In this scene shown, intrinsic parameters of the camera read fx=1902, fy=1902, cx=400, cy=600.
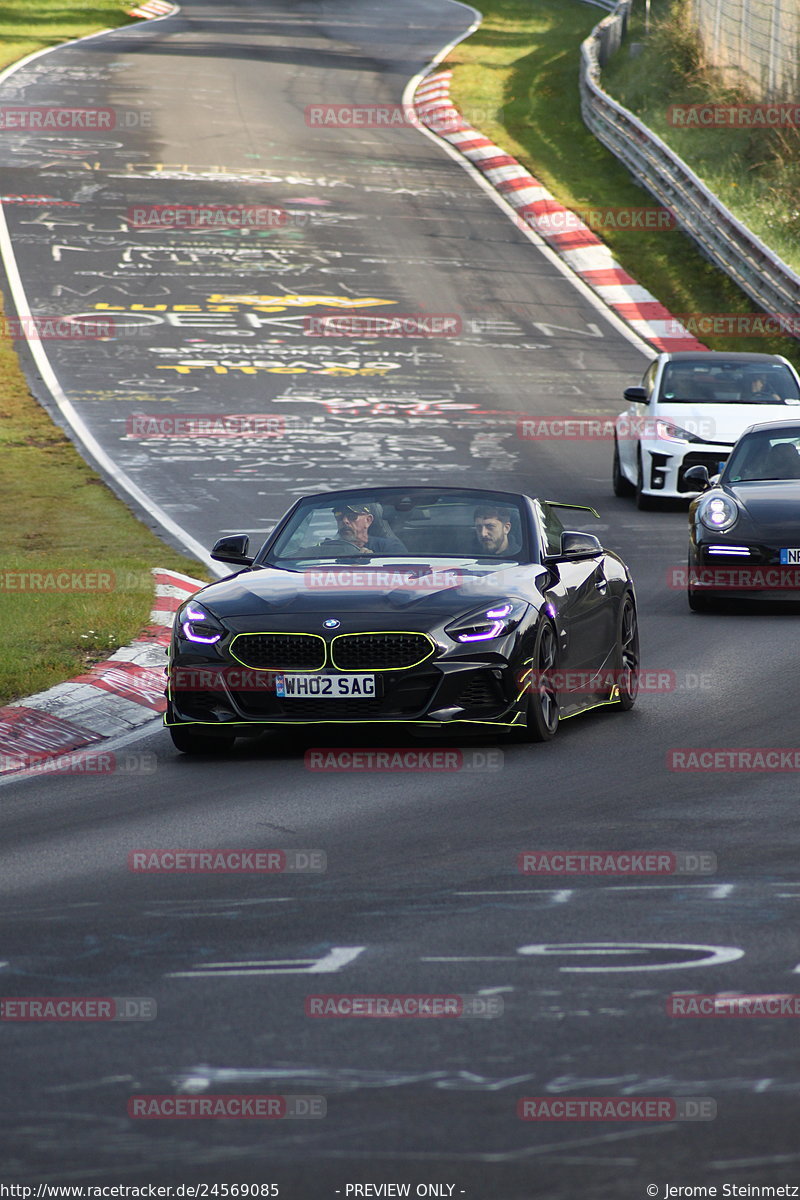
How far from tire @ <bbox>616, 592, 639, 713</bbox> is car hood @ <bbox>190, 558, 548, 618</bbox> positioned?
0.99m

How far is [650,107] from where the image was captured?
44.0 m

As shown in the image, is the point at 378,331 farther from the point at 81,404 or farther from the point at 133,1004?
the point at 133,1004

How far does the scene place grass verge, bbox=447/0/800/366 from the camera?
3328 centimetres

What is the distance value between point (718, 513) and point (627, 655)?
4.27 m

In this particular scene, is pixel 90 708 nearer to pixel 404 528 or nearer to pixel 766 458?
pixel 404 528

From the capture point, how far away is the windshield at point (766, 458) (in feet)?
51.9

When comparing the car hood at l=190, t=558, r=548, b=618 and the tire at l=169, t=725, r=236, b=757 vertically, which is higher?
the car hood at l=190, t=558, r=548, b=618

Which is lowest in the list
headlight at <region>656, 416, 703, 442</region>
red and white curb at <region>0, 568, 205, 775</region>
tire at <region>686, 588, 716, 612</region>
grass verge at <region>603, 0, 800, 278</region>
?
grass verge at <region>603, 0, 800, 278</region>

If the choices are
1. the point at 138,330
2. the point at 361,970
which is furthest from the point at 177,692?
the point at 138,330

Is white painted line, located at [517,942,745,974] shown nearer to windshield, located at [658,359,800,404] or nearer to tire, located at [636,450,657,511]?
tire, located at [636,450,657,511]

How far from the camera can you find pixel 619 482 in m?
20.9

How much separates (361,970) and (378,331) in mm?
26095

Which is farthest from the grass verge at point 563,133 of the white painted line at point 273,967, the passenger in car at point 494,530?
the white painted line at point 273,967

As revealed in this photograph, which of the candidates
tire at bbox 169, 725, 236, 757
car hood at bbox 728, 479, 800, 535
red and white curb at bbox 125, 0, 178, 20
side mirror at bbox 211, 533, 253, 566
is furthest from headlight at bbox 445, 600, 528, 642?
red and white curb at bbox 125, 0, 178, 20
